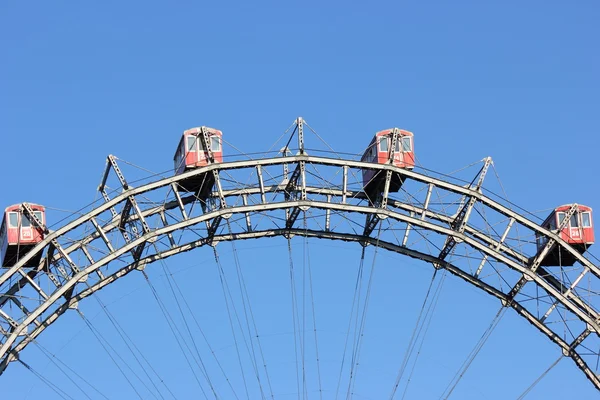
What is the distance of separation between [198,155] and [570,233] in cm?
1890

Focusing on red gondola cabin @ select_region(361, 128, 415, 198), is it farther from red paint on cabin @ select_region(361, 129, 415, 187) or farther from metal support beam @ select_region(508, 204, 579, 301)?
metal support beam @ select_region(508, 204, 579, 301)

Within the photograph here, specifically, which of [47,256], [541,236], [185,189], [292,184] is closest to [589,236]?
[541,236]

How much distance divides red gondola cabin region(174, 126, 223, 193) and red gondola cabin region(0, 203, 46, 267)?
7.15 meters

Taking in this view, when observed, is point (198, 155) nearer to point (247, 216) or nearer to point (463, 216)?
point (247, 216)

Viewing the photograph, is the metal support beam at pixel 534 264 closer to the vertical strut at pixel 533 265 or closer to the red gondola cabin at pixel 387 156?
the vertical strut at pixel 533 265

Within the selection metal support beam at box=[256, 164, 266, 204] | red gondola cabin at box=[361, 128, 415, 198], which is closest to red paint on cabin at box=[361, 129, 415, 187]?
red gondola cabin at box=[361, 128, 415, 198]

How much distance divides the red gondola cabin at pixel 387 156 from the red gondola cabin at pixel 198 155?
24.4ft

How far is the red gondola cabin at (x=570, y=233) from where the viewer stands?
73938mm

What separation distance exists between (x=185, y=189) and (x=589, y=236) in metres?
20.4

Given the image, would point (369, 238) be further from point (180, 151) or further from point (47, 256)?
point (47, 256)

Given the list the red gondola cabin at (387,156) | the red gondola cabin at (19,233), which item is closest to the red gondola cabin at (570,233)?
the red gondola cabin at (387,156)

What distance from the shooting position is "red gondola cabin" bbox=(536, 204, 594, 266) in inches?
2911

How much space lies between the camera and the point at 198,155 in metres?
71.6

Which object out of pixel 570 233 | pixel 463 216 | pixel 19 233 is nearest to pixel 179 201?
pixel 19 233
